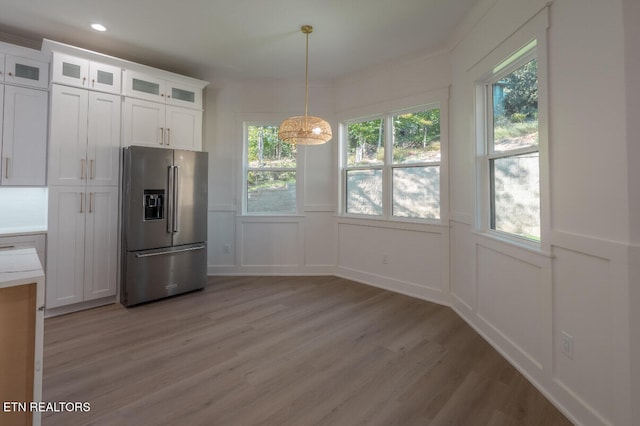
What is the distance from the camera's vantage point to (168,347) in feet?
8.02

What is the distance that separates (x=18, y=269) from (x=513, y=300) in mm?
3000

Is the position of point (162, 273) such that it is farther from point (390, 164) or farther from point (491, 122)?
point (491, 122)

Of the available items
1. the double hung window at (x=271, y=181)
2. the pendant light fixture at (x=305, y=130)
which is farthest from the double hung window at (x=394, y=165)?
the pendant light fixture at (x=305, y=130)

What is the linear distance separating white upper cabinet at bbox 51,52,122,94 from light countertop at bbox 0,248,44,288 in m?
2.12

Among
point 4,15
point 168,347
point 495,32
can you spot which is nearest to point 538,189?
point 495,32

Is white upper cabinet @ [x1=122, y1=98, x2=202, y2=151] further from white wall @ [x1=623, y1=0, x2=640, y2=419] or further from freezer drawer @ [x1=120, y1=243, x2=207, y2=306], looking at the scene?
white wall @ [x1=623, y1=0, x2=640, y2=419]

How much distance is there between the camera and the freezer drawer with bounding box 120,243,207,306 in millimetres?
3301

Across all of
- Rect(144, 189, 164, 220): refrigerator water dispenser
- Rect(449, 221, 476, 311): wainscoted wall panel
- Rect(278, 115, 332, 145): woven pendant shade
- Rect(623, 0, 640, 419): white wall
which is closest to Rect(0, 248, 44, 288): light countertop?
Rect(144, 189, 164, 220): refrigerator water dispenser

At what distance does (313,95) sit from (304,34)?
133cm

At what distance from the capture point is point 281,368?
2.18 meters

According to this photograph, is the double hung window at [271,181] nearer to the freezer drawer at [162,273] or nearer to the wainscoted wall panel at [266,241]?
the wainscoted wall panel at [266,241]

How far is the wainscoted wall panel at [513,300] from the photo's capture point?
2.02 m

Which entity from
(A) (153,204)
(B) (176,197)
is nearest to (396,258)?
(B) (176,197)

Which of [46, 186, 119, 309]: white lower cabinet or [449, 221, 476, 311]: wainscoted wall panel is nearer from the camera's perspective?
[449, 221, 476, 311]: wainscoted wall panel
